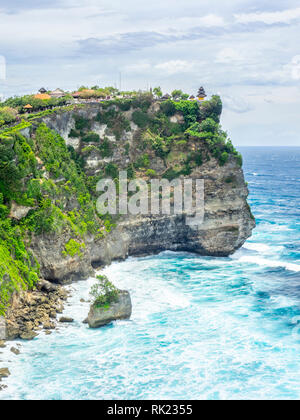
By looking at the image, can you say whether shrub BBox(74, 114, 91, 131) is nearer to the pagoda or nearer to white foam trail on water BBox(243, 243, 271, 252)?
the pagoda

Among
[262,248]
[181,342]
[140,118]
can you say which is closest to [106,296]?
[181,342]

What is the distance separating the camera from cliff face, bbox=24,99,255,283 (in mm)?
59875

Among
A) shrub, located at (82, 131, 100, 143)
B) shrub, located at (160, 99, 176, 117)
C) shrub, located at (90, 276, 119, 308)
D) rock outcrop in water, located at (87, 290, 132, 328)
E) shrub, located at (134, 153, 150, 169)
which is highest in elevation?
shrub, located at (160, 99, 176, 117)

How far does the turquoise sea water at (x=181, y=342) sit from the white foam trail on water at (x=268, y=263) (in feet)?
0.89

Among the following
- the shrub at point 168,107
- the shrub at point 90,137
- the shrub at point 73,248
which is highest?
the shrub at point 168,107

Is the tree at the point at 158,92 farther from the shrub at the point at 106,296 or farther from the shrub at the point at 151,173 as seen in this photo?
the shrub at the point at 106,296

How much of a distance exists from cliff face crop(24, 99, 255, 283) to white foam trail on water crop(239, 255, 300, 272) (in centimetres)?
222

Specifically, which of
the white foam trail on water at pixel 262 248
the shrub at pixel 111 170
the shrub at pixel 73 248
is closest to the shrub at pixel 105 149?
the shrub at pixel 111 170

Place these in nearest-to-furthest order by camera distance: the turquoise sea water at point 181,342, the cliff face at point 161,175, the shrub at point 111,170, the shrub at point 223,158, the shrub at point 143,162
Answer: the turquoise sea water at point 181,342 < the cliff face at point 161,175 < the shrub at point 111,170 < the shrub at point 223,158 < the shrub at point 143,162

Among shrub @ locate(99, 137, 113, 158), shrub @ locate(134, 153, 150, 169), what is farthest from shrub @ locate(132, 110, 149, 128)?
shrub @ locate(99, 137, 113, 158)

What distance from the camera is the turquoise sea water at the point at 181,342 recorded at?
109 feet

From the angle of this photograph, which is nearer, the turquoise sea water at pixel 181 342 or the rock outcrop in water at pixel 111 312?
the turquoise sea water at pixel 181 342

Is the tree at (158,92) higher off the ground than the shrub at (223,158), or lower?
higher
